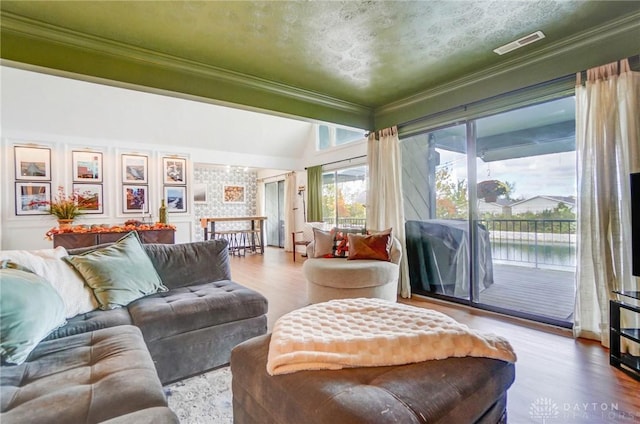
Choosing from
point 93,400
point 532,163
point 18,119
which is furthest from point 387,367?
point 18,119

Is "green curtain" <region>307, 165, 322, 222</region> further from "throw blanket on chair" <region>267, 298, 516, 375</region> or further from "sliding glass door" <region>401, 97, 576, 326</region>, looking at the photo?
"throw blanket on chair" <region>267, 298, 516, 375</region>

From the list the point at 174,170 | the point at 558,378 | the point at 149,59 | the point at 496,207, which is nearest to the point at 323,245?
the point at 496,207

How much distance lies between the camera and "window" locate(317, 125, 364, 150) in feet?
21.8

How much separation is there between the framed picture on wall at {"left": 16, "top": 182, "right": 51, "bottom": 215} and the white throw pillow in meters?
4.65

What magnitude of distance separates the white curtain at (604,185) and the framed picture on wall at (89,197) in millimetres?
7492

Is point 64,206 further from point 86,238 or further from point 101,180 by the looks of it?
point 86,238

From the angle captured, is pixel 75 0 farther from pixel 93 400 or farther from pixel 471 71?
pixel 471 71

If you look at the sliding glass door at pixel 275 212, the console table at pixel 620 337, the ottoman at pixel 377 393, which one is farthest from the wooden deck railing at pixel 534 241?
the sliding glass door at pixel 275 212

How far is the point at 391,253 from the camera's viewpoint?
358 cm

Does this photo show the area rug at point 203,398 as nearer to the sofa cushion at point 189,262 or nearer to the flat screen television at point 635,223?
the sofa cushion at point 189,262

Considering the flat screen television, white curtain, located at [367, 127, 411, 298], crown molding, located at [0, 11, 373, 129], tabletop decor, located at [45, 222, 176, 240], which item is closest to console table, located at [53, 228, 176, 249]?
tabletop decor, located at [45, 222, 176, 240]

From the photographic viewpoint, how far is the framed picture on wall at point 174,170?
6.74 meters

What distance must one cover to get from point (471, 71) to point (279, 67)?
6.59ft

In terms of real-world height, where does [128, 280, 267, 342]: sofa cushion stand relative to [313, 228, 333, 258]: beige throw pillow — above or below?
below
